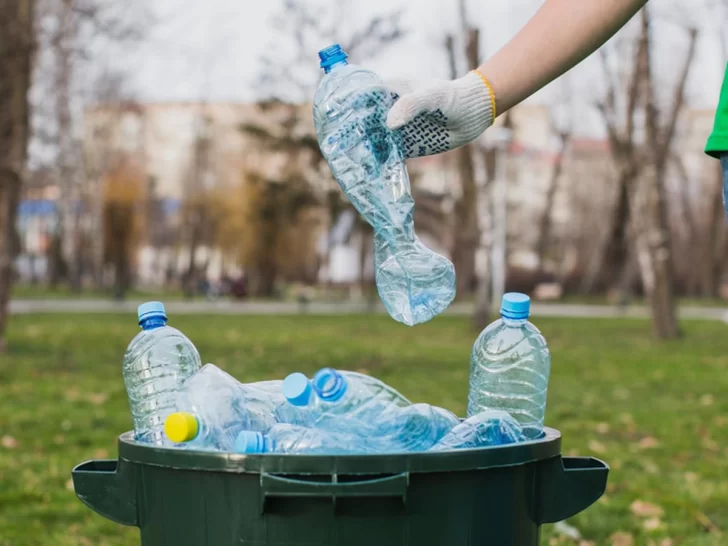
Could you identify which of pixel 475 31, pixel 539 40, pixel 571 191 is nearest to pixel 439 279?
pixel 539 40

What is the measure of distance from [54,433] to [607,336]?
1214 cm

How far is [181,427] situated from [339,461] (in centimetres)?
31

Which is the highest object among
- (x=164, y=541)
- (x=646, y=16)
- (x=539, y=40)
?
(x=646, y=16)

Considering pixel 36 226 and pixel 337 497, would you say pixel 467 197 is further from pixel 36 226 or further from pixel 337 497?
pixel 36 226

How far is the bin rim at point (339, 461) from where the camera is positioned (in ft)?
6.07

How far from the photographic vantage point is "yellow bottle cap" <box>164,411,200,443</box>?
197 cm

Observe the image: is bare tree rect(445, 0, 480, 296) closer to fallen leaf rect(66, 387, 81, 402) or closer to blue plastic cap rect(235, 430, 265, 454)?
fallen leaf rect(66, 387, 81, 402)

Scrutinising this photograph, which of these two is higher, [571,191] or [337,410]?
[571,191]

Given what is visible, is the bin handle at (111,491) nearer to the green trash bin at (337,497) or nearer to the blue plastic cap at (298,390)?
the green trash bin at (337,497)

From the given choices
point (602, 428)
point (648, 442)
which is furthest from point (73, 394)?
point (648, 442)

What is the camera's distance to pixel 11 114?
11.3 m

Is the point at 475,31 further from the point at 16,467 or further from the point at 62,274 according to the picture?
the point at 62,274

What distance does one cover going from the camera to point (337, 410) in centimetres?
205

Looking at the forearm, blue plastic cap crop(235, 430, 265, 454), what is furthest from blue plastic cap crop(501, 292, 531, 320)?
blue plastic cap crop(235, 430, 265, 454)
